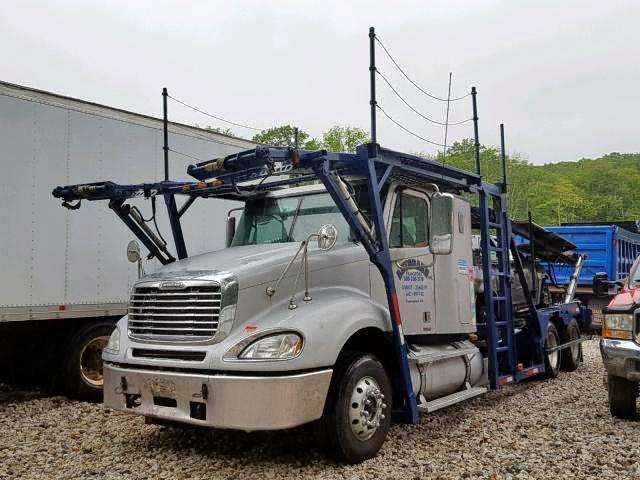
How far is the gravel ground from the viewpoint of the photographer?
4750 mm

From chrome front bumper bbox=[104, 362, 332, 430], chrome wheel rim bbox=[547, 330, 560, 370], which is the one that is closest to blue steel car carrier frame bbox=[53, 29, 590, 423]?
chrome wheel rim bbox=[547, 330, 560, 370]

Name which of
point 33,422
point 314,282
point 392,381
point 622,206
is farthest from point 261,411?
point 622,206

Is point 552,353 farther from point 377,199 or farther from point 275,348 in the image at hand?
point 275,348

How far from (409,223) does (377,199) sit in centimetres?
87

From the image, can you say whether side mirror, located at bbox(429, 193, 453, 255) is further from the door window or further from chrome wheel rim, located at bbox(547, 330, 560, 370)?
chrome wheel rim, located at bbox(547, 330, 560, 370)

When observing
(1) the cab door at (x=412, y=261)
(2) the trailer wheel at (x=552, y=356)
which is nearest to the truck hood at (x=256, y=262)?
(1) the cab door at (x=412, y=261)

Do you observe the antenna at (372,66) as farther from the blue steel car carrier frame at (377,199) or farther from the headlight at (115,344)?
the headlight at (115,344)

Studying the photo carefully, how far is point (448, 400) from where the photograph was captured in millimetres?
5711

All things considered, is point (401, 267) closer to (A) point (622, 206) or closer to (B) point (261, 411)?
(B) point (261, 411)

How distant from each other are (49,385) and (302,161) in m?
5.20

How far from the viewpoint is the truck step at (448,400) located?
5.34m

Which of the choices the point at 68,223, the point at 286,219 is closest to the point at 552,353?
the point at 286,219

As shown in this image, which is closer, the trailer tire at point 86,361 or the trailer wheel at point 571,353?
the trailer tire at point 86,361

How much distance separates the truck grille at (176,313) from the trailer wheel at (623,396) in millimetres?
4182
